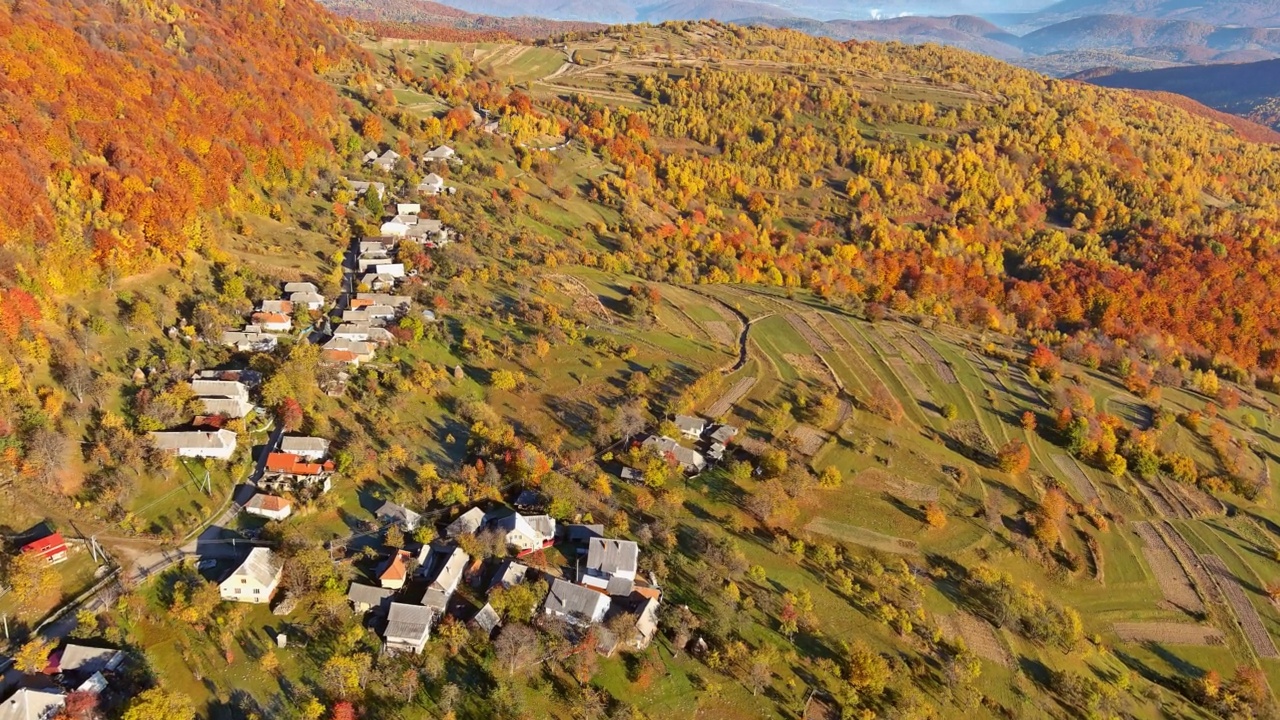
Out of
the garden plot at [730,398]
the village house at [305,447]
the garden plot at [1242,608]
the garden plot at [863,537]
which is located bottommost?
the garden plot at [1242,608]

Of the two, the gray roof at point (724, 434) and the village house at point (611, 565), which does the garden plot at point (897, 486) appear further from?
the village house at point (611, 565)

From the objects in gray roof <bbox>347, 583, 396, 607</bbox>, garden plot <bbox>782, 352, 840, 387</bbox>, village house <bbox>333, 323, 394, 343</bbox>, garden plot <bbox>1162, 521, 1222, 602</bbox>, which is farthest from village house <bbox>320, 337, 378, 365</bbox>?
garden plot <bbox>1162, 521, 1222, 602</bbox>

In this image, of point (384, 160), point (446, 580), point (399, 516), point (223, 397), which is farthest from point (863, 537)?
point (384, 160)

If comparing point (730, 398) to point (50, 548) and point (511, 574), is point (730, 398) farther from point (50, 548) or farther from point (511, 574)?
point (50, 548)

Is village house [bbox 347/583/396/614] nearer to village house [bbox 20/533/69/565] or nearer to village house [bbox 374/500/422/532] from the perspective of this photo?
village house [bbox 374/500/422/532]

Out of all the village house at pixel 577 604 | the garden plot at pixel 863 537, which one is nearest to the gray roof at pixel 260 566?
the village house at pixel 577 604

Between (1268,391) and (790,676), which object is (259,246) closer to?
(790,676)

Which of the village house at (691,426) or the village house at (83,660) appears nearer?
the village house at (83,660)
